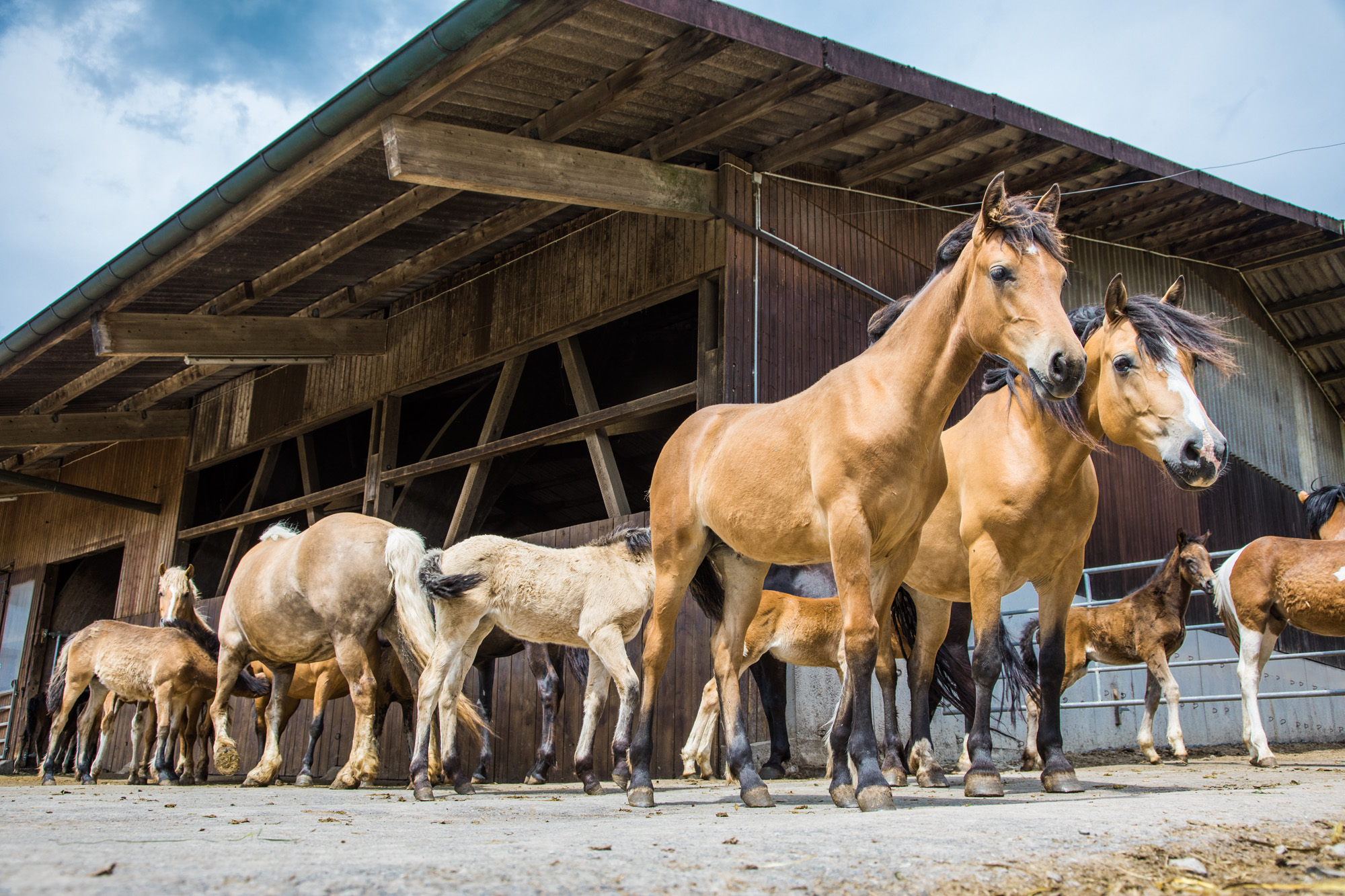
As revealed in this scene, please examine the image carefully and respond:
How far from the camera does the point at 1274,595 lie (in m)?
7.90

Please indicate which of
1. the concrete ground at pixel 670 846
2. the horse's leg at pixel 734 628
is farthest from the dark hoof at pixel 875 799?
the horse's leg at pixel 734 628

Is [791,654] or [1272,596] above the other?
[1272,596]

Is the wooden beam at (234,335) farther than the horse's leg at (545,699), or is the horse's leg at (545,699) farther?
the wooden beam at (234,335)

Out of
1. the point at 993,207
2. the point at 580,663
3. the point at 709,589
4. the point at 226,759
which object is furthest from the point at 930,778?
the point at 226,759

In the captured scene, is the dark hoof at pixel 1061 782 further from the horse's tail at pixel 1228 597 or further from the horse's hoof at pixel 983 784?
the horse's tail at pixel 1228 597

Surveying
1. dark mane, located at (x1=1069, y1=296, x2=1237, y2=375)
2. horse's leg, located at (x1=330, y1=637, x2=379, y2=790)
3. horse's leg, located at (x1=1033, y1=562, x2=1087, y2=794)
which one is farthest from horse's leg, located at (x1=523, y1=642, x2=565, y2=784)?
dark mane, located at (x1=1069, y1=296, x2=1237, y2=375)

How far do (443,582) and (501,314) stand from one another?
21.8ft

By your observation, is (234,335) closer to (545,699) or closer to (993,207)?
(545,699)

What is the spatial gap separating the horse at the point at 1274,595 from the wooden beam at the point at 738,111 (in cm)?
539

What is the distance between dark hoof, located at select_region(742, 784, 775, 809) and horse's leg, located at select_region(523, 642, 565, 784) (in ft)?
13.6

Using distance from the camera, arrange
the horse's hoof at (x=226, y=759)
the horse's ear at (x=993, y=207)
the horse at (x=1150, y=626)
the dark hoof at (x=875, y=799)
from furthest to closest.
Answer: the horse at (x=1150, y=626) < the horse's hoof at (x=226, y=759) < the horse's ear at (x=993, y=207) < the dark hoof at (x=875, y=799)

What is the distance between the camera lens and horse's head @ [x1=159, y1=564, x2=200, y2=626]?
33.1ft

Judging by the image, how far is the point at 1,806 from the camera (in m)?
4.52

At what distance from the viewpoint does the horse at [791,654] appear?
7238mm
